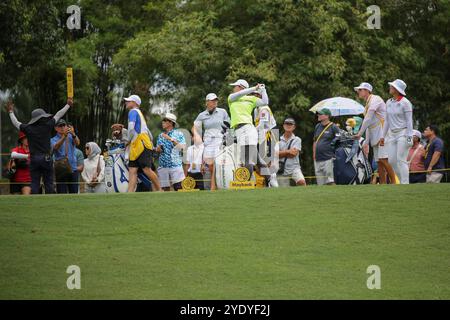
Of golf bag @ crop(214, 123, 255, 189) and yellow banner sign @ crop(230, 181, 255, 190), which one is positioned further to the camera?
golf bag @ crop(214, 123, 255, 189)

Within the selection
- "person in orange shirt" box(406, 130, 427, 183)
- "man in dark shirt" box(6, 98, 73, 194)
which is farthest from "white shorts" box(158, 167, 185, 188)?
"person in orange shirt" box(406, 130, 427, 183)

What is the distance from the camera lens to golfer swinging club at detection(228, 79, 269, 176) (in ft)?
64.2

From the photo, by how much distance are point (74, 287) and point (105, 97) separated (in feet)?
106

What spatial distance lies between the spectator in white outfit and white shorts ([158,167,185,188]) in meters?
1.60

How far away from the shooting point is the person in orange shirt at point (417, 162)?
76.7 feet

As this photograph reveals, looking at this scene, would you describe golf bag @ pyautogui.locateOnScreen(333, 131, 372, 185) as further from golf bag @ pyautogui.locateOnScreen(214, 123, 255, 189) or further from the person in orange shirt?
the person in orange shirt

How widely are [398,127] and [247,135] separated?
273 cm

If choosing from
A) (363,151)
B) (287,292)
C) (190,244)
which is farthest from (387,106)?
(287,292)

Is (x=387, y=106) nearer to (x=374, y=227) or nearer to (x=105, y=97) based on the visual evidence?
(x=374, y=227)

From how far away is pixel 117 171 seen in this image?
2105cm

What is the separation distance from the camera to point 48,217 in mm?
16953

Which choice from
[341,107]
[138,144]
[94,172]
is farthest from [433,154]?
[94,172]

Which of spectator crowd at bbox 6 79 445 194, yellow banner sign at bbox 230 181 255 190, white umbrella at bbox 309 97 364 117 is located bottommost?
yellow banner sign at bbox 230 181 255 190

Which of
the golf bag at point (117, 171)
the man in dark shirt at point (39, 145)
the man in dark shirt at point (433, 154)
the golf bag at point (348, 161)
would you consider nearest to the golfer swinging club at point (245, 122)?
the golf bag at point (348, 161)
